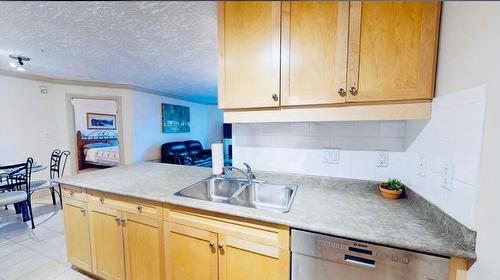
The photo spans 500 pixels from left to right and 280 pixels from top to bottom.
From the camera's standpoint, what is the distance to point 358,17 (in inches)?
41.3

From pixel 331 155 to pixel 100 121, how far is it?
8.19m

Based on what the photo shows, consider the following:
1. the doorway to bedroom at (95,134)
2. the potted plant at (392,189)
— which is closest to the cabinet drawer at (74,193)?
the potted plant at (392,189)

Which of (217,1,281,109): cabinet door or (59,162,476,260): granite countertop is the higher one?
(217,1,281,109): cabinet door

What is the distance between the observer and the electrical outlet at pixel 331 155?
4.94ft

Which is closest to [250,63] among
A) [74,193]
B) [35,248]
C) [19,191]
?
[74,193]

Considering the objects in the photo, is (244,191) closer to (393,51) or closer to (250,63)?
(250,63)

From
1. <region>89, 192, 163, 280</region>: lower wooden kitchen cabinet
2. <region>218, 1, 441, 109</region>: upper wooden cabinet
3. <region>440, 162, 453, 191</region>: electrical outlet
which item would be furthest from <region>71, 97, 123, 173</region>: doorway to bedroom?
<region>440, 162, 453, 191</region>: electrical outlet

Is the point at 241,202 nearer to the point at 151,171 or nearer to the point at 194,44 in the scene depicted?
the point at 151,171

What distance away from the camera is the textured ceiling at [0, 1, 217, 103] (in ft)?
5.08

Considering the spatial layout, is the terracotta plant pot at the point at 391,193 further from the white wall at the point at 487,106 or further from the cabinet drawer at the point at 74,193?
the cabinet drawer at the point at 74,193

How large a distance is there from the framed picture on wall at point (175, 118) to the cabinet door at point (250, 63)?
469 centimetres

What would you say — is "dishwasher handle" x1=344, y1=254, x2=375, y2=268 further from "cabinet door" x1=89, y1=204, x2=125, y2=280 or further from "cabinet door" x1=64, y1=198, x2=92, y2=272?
"cabinet door" x1=64, y1=198, x2=92, y2=272

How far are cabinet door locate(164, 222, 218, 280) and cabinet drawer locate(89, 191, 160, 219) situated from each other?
0.47 ft

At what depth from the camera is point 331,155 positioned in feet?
4.98
